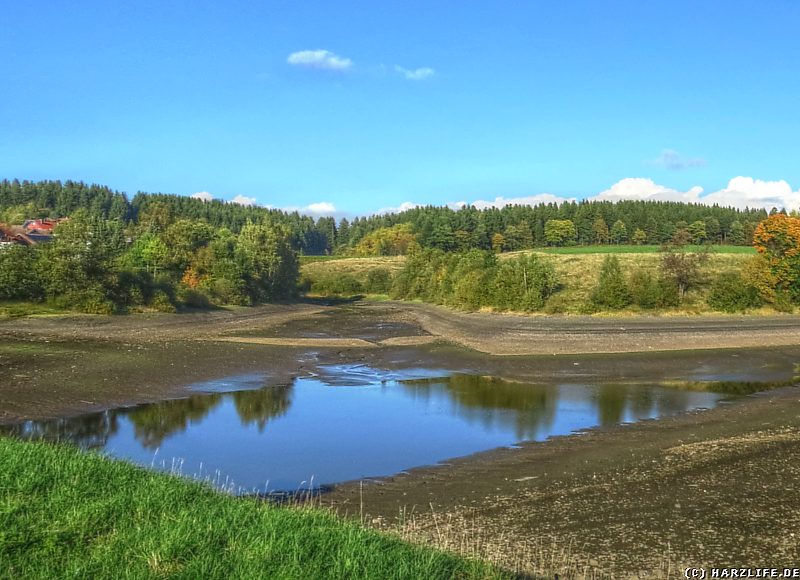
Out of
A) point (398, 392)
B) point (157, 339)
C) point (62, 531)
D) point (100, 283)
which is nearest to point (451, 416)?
point (398, 392)

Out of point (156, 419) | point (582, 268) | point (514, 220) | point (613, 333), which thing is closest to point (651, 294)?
point (613, 333)

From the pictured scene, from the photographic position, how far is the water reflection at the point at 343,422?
662 inches

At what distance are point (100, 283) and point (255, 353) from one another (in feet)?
79.1

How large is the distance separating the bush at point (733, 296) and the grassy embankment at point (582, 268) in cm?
104

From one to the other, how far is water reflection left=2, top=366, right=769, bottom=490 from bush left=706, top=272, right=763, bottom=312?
32.8 metres

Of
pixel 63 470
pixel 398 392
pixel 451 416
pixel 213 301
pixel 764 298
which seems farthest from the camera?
pixel 213 301

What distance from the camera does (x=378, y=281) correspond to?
12875 centimetres

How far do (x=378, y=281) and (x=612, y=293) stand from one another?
246ft

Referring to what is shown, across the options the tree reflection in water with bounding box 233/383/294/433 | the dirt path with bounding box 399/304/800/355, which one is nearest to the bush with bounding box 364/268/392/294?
the dirt path with bounding box 399/304/800/355

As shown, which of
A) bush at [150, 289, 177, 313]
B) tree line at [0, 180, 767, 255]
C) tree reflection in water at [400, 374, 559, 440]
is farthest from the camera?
tree line at [0, 180, 767, 255]

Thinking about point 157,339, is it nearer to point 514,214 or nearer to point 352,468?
point 352,468

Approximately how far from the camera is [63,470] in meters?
8.23

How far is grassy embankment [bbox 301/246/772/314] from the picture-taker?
6003 centimetres

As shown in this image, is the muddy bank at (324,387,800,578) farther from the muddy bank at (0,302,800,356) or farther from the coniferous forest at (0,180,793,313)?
the coniferous forest at (0,180,793,313)
